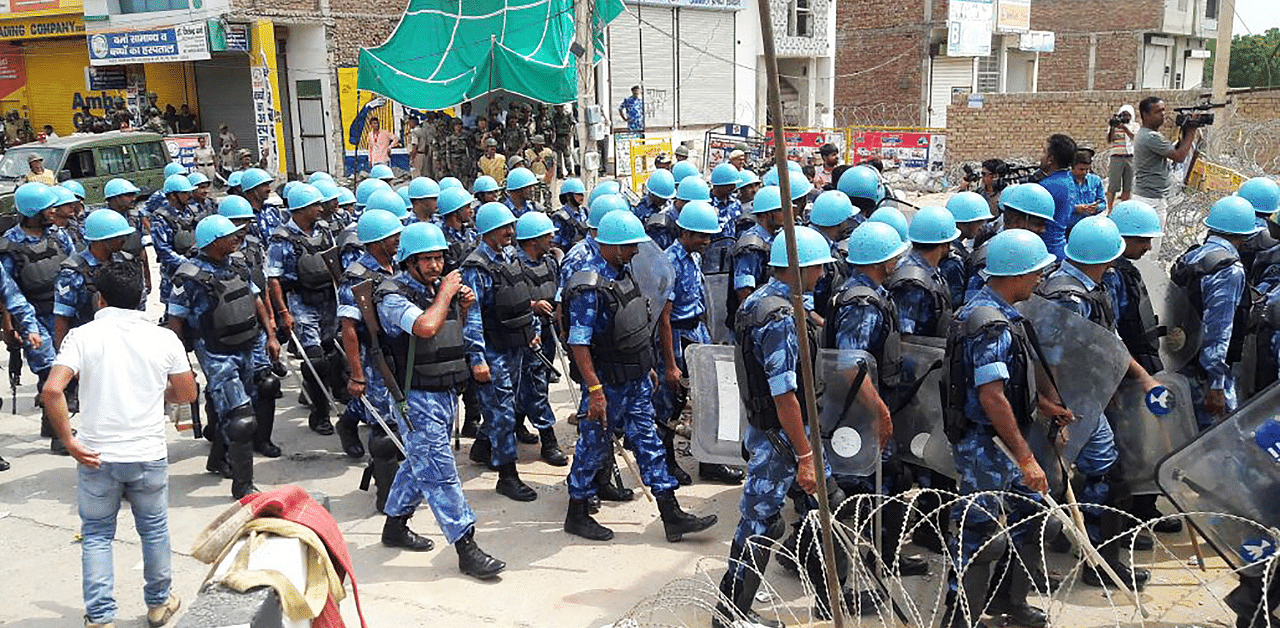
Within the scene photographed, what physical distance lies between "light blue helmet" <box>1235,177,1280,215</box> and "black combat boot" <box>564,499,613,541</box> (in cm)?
424

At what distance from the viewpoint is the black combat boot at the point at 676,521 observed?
5.25 m

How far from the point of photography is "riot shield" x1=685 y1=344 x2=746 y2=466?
15.3 feet

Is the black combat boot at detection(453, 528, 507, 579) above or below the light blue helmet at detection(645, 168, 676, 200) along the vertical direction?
below

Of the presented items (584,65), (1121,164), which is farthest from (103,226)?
(1121,164)

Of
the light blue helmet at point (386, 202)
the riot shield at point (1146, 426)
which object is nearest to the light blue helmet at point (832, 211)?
the riot shield at point (1146, 426)

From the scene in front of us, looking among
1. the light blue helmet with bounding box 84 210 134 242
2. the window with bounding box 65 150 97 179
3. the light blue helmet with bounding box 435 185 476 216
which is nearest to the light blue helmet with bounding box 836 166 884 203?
the light blue helmet with bounding box 435 185 476 216

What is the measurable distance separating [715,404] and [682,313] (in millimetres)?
1716

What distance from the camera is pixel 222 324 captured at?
19.1ft

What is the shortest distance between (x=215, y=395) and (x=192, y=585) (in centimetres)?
126

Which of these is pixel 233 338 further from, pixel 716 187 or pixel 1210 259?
pixel 1210 259

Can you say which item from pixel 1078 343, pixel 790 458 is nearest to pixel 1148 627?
pixel 1078 343

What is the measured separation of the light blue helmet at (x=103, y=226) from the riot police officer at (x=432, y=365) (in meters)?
2.17

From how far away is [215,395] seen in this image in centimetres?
587

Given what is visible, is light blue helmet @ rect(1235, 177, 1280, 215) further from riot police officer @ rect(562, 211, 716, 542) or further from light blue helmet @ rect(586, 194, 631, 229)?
light blue helmet @ rect(586, 194, 631, 229)
